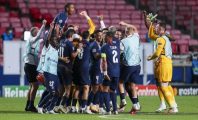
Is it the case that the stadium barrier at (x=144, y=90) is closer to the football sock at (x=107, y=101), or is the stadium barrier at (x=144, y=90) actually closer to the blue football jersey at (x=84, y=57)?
the blue football jersey at (x=84, y=57)

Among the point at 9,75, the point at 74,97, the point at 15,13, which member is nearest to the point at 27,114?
the point at 74,97

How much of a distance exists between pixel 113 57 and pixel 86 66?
0.75 meters

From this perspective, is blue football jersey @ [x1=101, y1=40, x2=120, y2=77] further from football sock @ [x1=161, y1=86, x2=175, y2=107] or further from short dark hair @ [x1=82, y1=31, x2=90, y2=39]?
football sock @ [x1=161, y1=86, x2=175, y2=107]

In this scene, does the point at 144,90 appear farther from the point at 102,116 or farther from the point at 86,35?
the point at 102,116

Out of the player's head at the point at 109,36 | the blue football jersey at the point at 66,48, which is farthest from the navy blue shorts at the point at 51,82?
the player's head at the point at 109,36

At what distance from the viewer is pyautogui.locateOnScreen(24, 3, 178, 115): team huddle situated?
21.3 meters

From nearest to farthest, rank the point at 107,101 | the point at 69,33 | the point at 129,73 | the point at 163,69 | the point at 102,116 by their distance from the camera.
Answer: the point at 102,116, the point at 107,101, the point at 69,33, the point at 163,69, the point at 129,73

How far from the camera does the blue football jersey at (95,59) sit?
21.8 meters

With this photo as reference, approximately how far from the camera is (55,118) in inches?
762

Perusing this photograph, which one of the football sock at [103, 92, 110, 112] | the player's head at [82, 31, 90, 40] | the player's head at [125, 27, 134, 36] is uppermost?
the player's head at [125, 27, 134, 36]

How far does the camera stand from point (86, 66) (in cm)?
2189

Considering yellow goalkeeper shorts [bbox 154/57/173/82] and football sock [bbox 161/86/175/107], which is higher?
yellow goalkeeper shorts [bbox 154/57/173/82]

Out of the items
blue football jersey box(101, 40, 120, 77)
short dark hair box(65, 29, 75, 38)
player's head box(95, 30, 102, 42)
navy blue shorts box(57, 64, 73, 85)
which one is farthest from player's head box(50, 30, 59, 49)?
blue football jersey box(101, 40, 120, 77)

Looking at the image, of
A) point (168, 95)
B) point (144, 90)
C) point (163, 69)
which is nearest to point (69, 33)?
point (163, 69)
